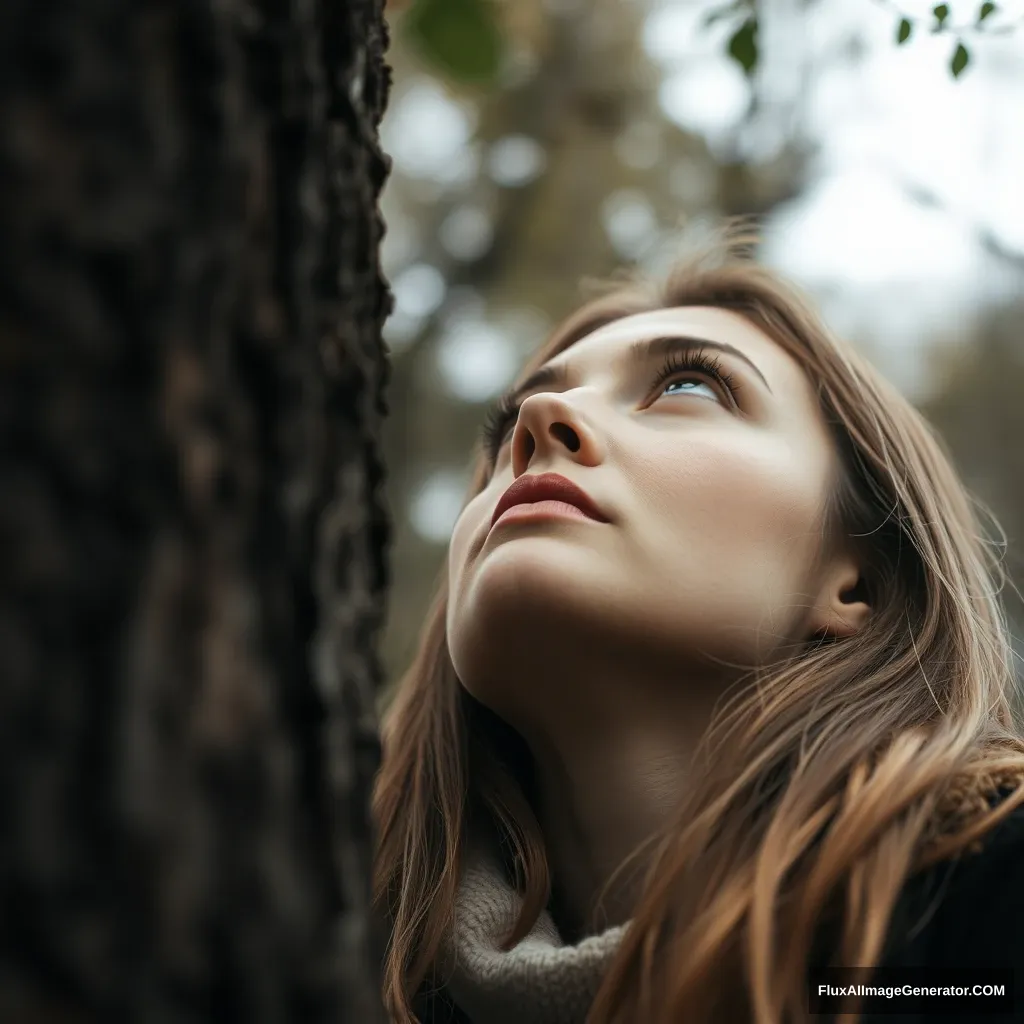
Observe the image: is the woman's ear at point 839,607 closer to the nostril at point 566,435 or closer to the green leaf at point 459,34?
the nostril at point 566,435

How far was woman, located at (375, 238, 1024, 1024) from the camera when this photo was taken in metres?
1.37

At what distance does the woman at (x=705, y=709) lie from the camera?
1371mm

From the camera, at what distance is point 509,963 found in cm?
161

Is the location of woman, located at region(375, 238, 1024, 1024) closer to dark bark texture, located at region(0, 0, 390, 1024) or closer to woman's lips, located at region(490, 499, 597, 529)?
woman's lips, located at region(490, 499, 597, 529)

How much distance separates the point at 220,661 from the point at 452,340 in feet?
26.9

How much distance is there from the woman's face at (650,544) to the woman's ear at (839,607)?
0.03 ft

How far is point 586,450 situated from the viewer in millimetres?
1765

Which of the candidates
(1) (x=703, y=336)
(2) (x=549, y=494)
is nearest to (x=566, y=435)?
(2) (x=549, y=494)

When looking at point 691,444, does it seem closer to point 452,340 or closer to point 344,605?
point 344,605

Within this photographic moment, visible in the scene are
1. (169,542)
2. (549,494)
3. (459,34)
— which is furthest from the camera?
(549,494)

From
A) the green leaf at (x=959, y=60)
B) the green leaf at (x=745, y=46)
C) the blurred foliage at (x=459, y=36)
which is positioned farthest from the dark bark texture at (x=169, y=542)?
the green leaf at (x=959, y=60)

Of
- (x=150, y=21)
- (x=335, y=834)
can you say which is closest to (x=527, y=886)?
(x=335, y=834)

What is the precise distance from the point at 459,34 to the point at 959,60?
1405 millimetres

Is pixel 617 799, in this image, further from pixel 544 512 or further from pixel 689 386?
pixel 689 386
